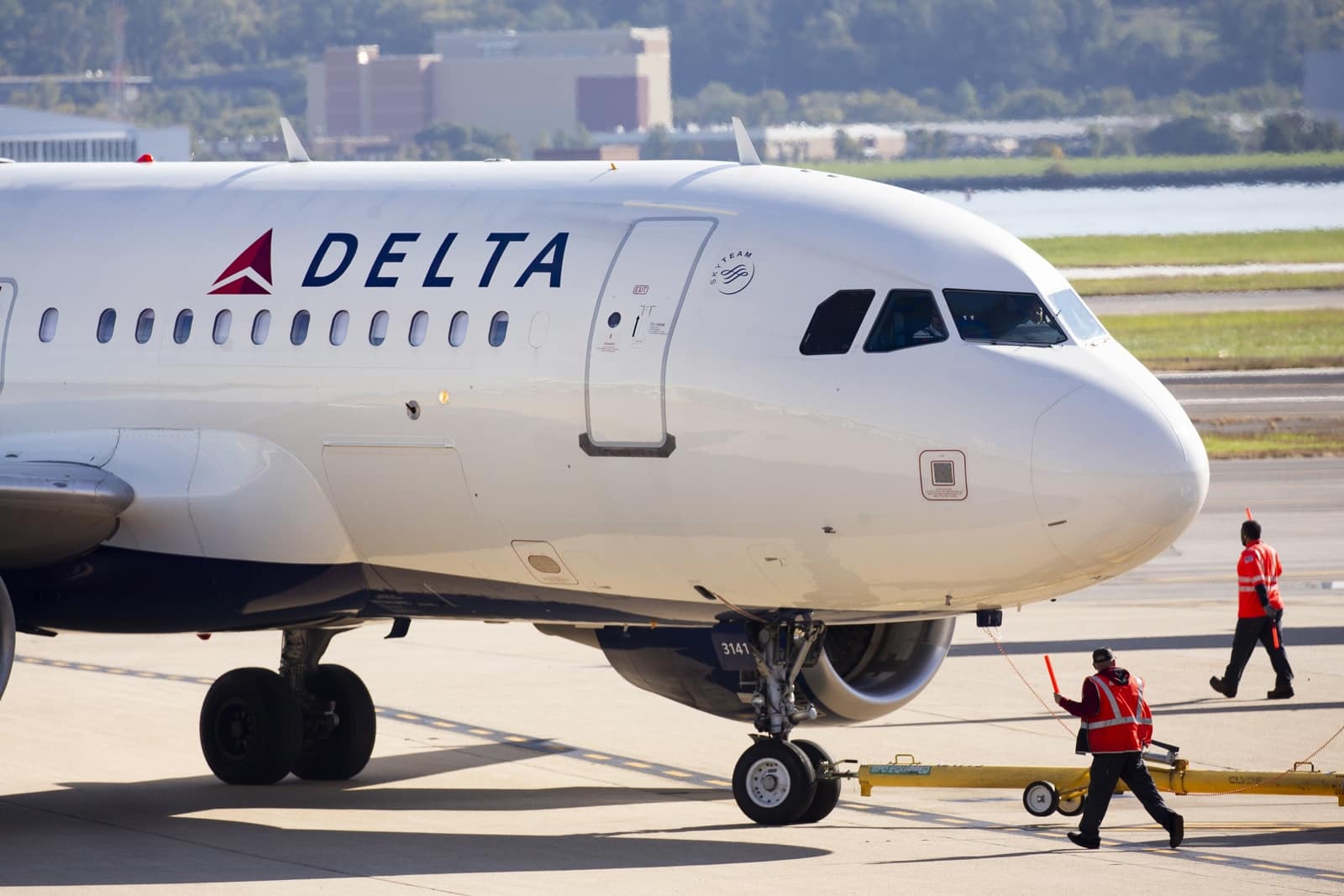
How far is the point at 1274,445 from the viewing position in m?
50.4

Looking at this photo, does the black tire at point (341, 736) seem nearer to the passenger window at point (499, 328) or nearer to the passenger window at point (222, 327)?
the passenger window at point (222, 327)

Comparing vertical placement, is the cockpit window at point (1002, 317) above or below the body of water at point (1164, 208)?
below

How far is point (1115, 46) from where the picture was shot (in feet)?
484

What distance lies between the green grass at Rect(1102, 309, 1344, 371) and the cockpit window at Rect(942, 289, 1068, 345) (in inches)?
2022

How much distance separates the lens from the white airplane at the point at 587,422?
16344 mm

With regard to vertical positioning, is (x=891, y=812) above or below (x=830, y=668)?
below

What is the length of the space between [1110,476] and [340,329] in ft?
20.6

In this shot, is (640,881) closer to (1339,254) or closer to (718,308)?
(718,308)

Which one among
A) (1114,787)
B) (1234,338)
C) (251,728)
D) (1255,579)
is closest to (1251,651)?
(1255,579)

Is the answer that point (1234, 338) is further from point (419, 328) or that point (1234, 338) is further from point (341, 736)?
point (419, 328)

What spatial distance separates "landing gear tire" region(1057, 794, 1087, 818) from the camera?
17.8 meters

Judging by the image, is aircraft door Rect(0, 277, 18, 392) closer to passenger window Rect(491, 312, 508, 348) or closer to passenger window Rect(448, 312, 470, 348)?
passenger window Rect(448, 312, 470, 348)

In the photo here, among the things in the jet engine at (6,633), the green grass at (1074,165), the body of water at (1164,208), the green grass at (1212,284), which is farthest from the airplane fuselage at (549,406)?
the green grass at (1212,284)

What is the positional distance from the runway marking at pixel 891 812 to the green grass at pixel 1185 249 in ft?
215
